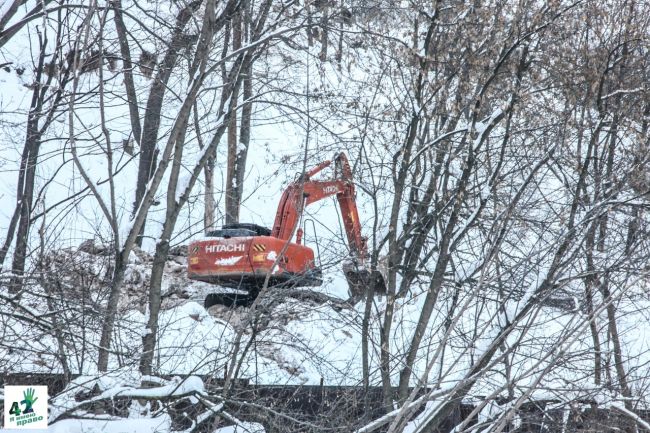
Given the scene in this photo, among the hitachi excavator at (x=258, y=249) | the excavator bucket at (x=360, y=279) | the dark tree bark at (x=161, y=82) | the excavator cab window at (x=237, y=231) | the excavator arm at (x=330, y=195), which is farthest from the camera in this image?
the excavator cab window at (x=237, y=231)

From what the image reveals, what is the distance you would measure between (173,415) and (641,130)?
6.61 metres

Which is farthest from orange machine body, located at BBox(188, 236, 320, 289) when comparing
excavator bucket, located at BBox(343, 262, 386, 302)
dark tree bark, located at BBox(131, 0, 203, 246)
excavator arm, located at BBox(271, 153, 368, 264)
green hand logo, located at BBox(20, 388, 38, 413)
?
green hand logo, located at BBox(20, 388, 38, 413)

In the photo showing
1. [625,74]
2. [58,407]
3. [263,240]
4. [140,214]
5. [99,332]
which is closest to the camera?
[58,407]

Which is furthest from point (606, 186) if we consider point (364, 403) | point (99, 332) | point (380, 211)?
point (99, 332)

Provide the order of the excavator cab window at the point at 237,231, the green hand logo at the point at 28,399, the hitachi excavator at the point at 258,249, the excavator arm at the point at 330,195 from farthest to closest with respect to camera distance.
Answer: the excavator cab window at the point at 237,231, the hitachi excavator at the point at 258,249, the excavator arm at the point at 330,195, the green hand logo at the point at 28,399

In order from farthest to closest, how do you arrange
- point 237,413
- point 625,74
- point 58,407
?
point 625,74
point 237,413
point 58,407

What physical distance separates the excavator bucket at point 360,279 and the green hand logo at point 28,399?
4.53 metres

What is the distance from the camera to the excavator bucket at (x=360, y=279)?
11198mm

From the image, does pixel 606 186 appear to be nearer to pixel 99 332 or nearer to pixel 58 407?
pixel 99 332

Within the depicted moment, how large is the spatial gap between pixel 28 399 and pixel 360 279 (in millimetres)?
4754

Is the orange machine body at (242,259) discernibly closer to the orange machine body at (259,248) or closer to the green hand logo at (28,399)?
the orange machine body at (259,248)

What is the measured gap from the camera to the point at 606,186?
10688mm

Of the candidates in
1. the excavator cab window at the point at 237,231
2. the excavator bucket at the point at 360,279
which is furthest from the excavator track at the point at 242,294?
the excavator bucket at the point at 360,279

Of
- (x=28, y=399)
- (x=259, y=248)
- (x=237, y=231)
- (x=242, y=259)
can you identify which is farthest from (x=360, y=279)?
(x=28, y=399)
